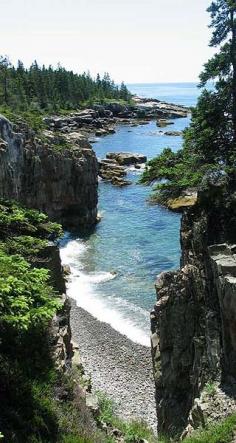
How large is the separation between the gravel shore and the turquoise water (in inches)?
50.2

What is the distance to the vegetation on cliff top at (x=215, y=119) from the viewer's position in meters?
26.3

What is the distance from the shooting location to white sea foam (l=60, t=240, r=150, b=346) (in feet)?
118

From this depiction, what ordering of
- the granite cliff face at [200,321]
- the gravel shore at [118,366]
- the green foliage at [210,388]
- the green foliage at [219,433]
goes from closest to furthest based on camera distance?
the green foliage at [219,433] → the green foliage at [210,388] → the granite cliff face at [200,321] → the gravel shore at [118,366]

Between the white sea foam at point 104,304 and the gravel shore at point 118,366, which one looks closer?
the gravel shore at point 118,366

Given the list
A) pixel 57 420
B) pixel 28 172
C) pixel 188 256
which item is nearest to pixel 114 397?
pixel 188 256

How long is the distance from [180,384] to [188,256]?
6.77 m

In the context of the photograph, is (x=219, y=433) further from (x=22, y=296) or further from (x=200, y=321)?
(x=22, y=296)

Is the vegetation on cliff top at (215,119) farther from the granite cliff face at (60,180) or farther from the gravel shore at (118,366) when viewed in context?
the granite cliff face at (60,180)

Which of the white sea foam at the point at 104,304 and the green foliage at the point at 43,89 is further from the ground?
the green foliage at the point at 43,89

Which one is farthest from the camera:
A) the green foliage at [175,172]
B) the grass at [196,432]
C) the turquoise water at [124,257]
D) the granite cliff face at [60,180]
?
the granite cliff face at [60,180]

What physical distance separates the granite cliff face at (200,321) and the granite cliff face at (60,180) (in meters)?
28.4

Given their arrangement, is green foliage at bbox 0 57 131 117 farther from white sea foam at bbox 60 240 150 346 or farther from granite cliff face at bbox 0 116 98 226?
white sea foam at bbox 60 240 150 346

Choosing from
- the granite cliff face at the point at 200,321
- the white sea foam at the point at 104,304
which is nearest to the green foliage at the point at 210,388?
the granite cliff face at the point at 200,321

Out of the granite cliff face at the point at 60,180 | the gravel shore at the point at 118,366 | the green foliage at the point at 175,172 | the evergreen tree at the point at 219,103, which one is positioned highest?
the evergreen tree at the point at 219,103
